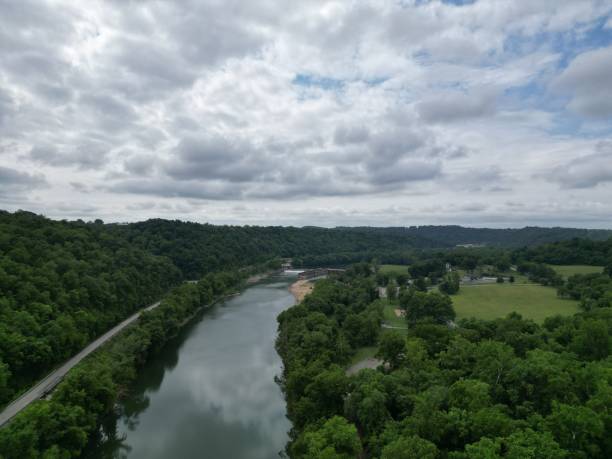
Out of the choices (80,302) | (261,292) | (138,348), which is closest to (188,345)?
(138,348)

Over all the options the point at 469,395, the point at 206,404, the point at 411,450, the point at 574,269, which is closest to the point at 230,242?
the point at 206,404

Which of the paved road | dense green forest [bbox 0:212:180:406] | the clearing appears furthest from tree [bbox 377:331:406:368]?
the clearing

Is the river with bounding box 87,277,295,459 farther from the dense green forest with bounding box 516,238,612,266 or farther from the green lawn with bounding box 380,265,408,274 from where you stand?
the dense green forest with bounding box 516,238,612,266

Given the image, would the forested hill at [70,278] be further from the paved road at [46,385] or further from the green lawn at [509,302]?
the green lawn at [509,302]

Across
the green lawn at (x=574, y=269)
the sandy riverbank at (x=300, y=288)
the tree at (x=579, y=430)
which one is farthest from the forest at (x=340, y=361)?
the sandy riverbank at (x=300, y=288)

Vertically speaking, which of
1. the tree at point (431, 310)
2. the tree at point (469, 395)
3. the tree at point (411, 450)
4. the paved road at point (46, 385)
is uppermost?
the tree at point (469, 395)

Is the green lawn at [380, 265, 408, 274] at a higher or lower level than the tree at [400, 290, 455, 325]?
→ lower
